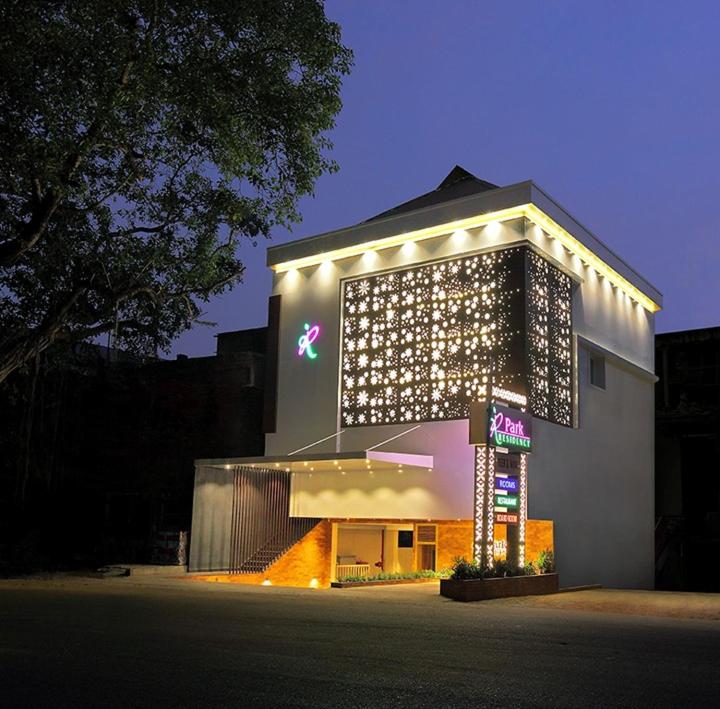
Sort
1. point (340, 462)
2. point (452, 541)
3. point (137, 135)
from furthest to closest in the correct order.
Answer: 1. point (452, 541)
2. point (340, 462)
3. point (137, 135)

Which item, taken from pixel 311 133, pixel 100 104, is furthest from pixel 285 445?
pixel 100 104

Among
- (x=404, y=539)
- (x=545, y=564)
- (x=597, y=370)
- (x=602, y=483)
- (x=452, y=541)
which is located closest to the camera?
(x=545, y=564)

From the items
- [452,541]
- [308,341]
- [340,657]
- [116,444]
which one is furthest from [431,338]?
[340,657]

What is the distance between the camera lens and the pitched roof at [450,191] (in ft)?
88.0

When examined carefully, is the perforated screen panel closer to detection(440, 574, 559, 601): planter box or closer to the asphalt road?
detection(440, 574, 559, 601): planter box

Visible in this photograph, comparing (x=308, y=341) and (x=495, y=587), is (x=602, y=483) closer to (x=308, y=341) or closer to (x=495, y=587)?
(x=495, y=587)

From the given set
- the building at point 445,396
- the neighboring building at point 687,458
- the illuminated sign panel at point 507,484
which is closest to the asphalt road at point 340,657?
the illuminated sign panel at point 507,484

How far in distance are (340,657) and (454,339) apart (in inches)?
621

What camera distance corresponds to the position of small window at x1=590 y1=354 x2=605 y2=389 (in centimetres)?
2569

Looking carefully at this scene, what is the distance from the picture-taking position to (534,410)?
2172cm

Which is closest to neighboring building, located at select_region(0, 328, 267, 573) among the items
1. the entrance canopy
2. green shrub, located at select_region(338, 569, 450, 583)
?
the entrance canopy

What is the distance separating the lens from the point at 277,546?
25781 mm

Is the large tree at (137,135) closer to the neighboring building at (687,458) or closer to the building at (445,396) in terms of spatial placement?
the building at (445,396)

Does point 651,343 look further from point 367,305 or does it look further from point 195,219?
point 195,219
